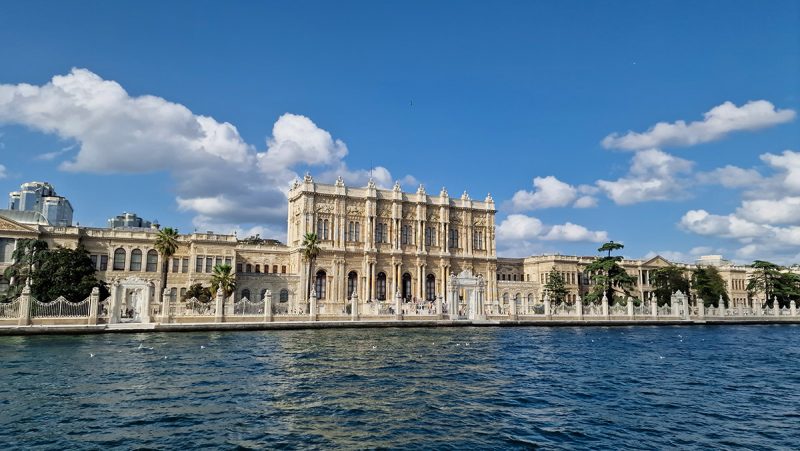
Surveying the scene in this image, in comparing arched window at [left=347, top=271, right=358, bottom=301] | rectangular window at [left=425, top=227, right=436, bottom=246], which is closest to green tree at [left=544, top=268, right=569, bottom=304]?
rectangular window at [left=425, top=227, right=436, bottom=246]

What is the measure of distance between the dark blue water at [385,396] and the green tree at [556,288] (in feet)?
120

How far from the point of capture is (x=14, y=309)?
30703mm

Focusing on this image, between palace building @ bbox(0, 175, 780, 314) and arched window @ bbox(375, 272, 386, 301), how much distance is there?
104 millimetres

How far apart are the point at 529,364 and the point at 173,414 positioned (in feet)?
44.3

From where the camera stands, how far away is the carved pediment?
45688mm

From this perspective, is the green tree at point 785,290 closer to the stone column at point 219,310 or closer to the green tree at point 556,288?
the green tree at point 556,288

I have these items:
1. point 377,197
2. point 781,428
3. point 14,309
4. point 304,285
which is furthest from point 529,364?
point 377,197

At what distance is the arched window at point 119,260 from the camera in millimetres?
50888

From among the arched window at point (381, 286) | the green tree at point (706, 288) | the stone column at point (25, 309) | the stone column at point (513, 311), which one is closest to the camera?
the stone column at point (25, 309)

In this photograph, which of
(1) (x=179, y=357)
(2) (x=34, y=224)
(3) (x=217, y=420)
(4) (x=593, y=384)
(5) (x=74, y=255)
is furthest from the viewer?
(2) (x=34, y=224)

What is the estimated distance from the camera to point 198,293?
48844 millimetres

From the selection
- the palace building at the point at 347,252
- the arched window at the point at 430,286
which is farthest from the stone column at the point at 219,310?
the arched window at the point at 430,286

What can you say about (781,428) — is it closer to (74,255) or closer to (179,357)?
(179,357)

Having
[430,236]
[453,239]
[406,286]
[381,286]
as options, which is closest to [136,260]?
[381,286]
